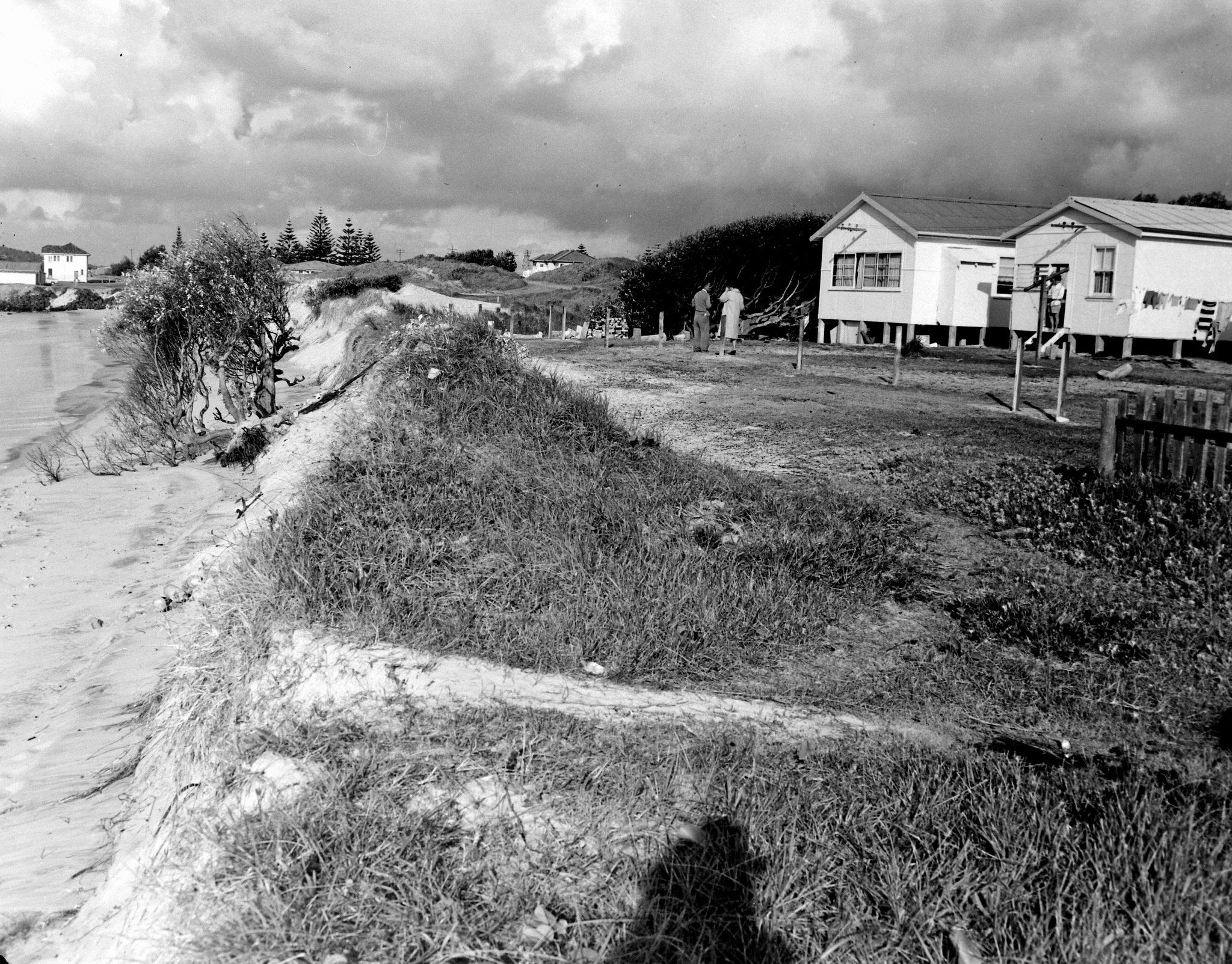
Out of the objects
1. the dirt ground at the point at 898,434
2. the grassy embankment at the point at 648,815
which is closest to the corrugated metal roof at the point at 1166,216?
the dirt ground at the point at 898,434

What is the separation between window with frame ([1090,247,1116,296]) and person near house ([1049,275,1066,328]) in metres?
0.80

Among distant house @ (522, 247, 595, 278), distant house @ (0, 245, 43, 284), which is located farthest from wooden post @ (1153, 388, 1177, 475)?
distant house @ (0, 245, 43, 284)

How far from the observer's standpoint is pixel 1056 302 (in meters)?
20.3

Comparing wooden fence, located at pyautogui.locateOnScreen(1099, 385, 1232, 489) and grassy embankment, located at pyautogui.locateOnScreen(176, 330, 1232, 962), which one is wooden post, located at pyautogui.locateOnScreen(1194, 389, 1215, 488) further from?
grassy embankment, located at pyautogui.locateOnScreen(176, 330, 1232, 962)

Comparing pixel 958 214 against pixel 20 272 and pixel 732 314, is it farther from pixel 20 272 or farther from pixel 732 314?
pixel 20 272

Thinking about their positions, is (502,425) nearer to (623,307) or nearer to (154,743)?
(154,743)

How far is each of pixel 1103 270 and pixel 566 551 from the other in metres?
22.6

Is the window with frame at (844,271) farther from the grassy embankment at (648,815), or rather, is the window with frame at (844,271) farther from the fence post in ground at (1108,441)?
the grassy embankment at (648,815)

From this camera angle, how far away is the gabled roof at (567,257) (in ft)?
379

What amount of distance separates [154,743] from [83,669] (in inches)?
75.1

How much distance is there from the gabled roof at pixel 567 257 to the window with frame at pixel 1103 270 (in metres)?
91.1

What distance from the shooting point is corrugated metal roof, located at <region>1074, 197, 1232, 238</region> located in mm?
24062

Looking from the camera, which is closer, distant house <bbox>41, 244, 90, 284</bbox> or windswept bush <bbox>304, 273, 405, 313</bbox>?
windswept bush <bbox>304, 273, 405, 313</bbox>

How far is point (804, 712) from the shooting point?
5027 millimetres
